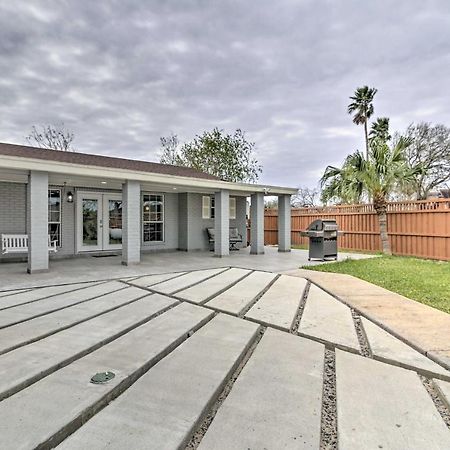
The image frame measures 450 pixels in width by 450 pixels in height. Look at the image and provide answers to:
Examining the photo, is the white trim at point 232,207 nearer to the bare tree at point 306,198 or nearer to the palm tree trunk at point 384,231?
the palm tree trunk at point 384,231

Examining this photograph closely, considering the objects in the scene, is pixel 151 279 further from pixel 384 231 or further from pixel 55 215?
pixel 384 231

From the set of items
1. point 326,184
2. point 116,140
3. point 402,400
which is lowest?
point 402,400

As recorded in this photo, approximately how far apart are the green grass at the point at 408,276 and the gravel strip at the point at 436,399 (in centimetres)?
221

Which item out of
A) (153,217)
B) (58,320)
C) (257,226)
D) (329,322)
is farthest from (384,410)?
(153,217)

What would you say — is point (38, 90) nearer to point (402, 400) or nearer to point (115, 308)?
point (115, 308)

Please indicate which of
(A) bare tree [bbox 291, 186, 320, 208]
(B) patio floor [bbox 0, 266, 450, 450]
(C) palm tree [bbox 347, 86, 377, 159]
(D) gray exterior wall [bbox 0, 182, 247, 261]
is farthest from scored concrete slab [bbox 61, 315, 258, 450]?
(A) bare tree [bbox 291, 186, 320, 208]

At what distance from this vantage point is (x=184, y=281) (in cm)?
612

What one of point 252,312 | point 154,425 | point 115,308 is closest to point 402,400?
point 154,425

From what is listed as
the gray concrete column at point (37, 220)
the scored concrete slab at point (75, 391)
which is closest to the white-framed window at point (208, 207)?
the gray concrete column at point (37, 220)

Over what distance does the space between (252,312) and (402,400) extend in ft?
7.00

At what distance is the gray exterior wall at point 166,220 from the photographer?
8875 mm

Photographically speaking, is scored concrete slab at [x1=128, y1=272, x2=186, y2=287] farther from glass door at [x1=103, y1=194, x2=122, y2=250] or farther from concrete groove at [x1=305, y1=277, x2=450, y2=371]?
glass door at [x1=103, y1=194, x2=122, y2=250]

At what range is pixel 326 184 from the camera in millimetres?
11453

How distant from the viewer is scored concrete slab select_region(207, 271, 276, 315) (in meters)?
4.39
